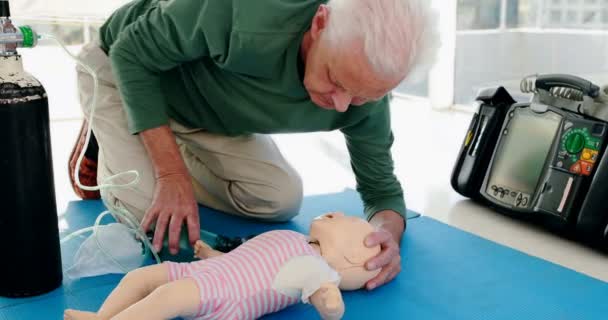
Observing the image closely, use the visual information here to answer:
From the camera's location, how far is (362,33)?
3.75 feet

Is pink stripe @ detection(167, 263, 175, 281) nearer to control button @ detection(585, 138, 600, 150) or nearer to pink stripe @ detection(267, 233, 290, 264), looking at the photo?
pink stripe @ detection(267, 233, 290, 264)

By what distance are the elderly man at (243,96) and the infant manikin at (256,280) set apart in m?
0.06

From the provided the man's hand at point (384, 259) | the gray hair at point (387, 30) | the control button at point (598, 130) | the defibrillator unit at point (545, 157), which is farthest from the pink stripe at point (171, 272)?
the control button at point (598, 130)

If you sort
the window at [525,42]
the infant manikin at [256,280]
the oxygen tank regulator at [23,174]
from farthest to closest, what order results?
the window at [525,42] → the oxygen tank regulator at [23,174] → the infant manikin at [256,280]

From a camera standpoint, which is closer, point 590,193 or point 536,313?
point 536,313

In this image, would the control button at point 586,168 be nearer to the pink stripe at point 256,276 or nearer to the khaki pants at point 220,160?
the khaki pants at point 220,160

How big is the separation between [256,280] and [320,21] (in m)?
0.50

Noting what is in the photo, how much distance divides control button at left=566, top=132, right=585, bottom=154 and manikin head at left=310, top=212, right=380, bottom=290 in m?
0.75

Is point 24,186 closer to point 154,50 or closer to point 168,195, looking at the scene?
point 168,195

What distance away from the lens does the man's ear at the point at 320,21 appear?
Answer: 1.24 m

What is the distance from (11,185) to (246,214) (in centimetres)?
74

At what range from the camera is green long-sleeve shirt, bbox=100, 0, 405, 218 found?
1354 mm

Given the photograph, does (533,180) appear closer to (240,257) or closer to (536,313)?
(536,313)

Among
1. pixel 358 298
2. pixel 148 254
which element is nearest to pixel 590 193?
pixel 358 298
